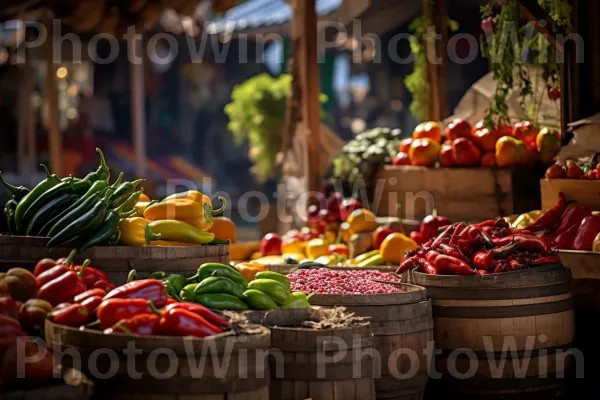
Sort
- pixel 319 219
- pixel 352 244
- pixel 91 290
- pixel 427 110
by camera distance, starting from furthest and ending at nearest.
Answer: pixel 427 110 < pixel 319 219 < pixel 352 244 < pixel 91 290

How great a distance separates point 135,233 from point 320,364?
118cm

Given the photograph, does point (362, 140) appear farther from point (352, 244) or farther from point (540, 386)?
point (540, 386)

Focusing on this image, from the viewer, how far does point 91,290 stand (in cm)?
355

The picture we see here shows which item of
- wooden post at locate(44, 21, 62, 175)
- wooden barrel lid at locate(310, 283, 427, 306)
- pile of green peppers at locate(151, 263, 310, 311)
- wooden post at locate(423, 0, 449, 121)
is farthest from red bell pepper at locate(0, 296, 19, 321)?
wooden post at locate(44, 21, 62, 175)

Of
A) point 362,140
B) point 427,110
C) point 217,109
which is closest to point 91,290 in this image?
point 362,140

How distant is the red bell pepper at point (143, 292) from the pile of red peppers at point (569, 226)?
2.71 m

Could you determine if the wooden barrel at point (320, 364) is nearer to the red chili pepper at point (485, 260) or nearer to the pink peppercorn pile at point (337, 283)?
the pink peppercorn pile at point (337, 283)

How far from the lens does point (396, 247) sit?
5.95m

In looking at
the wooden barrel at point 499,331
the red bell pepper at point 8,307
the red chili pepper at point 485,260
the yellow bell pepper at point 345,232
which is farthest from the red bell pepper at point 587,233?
the red bell pepper at point 8,307

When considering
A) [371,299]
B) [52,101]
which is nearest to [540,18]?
[371,299]

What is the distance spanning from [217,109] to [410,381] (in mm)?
14876

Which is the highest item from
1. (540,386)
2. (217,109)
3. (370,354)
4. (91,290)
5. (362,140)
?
(217,109)

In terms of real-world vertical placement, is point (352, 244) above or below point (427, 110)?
below

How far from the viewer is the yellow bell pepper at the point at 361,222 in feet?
21.9
